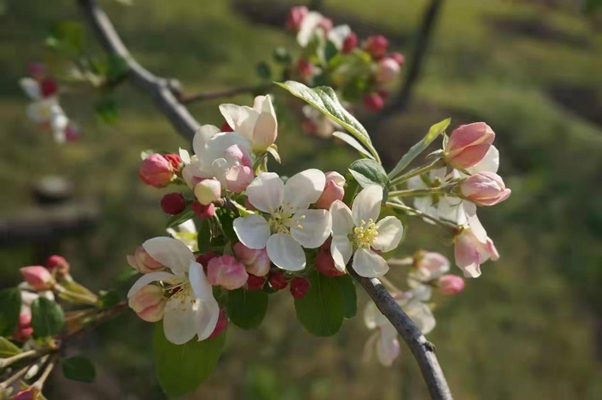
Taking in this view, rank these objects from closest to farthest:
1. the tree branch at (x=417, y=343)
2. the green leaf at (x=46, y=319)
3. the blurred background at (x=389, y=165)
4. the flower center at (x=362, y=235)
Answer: the tree branch at (x=417, y=343)
the flower center at (x=362, y=235)
the green leaf at (x=46, y=319)
the blurred background at (x=389, y=165)

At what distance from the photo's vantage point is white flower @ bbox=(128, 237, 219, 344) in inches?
20.0

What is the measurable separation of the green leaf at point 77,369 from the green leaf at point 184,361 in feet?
0.62

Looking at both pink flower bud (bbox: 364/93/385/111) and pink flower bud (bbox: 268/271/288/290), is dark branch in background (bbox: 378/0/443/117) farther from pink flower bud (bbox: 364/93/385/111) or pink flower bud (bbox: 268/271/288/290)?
pink flower bud (bbox: 268/271/288/290)

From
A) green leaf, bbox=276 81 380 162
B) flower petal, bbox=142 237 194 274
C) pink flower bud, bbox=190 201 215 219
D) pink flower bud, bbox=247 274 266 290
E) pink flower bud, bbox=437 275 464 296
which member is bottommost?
pink flower bud, bbox=437 275 464 296

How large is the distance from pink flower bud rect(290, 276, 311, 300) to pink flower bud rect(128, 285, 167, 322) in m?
0.10

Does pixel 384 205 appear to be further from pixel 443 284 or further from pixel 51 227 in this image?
pixel 51 227

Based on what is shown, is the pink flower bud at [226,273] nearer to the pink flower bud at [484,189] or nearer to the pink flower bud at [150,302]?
the pink flower bud at [150,302]

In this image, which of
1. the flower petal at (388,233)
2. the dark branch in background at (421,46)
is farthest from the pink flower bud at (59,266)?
the dark branch in background at (421,46)

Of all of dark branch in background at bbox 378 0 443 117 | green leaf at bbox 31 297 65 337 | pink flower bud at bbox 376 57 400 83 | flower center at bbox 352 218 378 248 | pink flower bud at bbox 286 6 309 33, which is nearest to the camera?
flower center at bbox 352 218 378 248

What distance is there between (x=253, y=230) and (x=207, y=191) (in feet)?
0.15

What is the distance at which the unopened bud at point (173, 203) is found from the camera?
1.77 ft

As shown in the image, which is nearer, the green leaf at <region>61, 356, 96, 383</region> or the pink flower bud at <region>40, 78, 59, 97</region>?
the green leaf at <region>61, 356, 96, 383</region>

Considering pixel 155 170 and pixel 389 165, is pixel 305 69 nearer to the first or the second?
pixel 155 170

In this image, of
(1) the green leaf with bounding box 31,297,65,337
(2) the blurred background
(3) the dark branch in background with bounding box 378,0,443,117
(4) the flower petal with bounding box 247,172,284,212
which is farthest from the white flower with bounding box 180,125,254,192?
(3) the dark branch in background with bounding box 378,0,443,117
